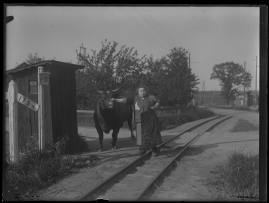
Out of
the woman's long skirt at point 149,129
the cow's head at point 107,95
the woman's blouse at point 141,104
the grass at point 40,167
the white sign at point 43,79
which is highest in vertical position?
the white sign at point 43,79

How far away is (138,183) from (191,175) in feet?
4.65

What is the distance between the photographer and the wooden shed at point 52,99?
7348mm

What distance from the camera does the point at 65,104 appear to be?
8.02 metres

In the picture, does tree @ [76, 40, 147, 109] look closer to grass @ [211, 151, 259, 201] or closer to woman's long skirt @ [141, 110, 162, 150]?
woman's long skirt @ [141, 110, 162, 150]

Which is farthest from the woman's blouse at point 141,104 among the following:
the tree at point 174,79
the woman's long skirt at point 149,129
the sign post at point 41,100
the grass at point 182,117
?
the tree at point 174,79

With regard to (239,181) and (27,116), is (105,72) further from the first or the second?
(239,181)

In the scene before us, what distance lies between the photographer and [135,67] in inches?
502

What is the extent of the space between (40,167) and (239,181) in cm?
404

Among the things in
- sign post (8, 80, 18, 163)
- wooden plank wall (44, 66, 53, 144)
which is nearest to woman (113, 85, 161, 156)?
wooden plank wall (44, 66, 53, 144)

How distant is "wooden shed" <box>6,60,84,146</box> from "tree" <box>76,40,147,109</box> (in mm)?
702

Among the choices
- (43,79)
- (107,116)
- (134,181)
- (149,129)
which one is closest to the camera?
Result: (134,181)

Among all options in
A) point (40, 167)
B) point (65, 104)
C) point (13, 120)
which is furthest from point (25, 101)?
point (65, 104)

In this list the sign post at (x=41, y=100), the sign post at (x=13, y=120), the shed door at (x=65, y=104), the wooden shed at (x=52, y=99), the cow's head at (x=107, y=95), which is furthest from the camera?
the cow's head at (x=107, y=95)

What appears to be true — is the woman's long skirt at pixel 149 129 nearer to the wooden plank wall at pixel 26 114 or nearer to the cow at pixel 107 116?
the cow at pixel 107 116
